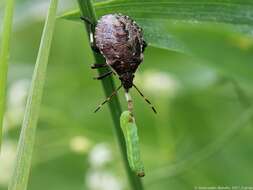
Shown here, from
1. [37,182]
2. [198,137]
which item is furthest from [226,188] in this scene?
[37,182]

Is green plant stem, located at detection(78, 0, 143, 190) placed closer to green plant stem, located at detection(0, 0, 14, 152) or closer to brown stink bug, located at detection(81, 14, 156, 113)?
brown stink bug, located at detection(81, 14, 156, 113)

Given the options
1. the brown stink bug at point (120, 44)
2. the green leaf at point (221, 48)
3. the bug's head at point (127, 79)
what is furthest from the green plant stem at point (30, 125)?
the green leaf at point (221, 48)

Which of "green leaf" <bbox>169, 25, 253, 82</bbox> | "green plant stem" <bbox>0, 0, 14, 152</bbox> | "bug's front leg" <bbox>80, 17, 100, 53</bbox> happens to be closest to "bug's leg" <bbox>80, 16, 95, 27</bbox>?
"bug's front leg" <bbox>80, 17, 100, 53</bbox>

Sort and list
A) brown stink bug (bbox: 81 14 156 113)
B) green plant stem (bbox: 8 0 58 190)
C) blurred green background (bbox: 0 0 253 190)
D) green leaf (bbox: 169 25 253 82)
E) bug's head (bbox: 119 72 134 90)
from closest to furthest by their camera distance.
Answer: green plant stem (bbox: 8 0 58 190) → brown stink bug (bbox: 81 14 156 113) → bug's head (bbox: 119 72 134 90) → green leaf (bbox: 169 25 253 82) → blurred green background (bbox: 0 0 253 190)

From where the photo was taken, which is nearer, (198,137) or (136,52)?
(136,52)

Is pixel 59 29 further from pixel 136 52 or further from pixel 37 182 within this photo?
pixel 136 52

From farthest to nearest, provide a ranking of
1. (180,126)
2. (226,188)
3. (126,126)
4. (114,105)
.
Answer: (180,126), (226,188), (114,105), (126,126)

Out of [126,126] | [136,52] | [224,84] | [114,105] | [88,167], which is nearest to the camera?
[126,126]

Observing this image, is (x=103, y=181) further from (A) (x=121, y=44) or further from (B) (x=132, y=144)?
(B) (x=132, y=144)

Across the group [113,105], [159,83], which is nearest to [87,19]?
[113,105]

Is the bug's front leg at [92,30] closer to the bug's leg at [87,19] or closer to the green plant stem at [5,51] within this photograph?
the bug's leg at [87,19]
